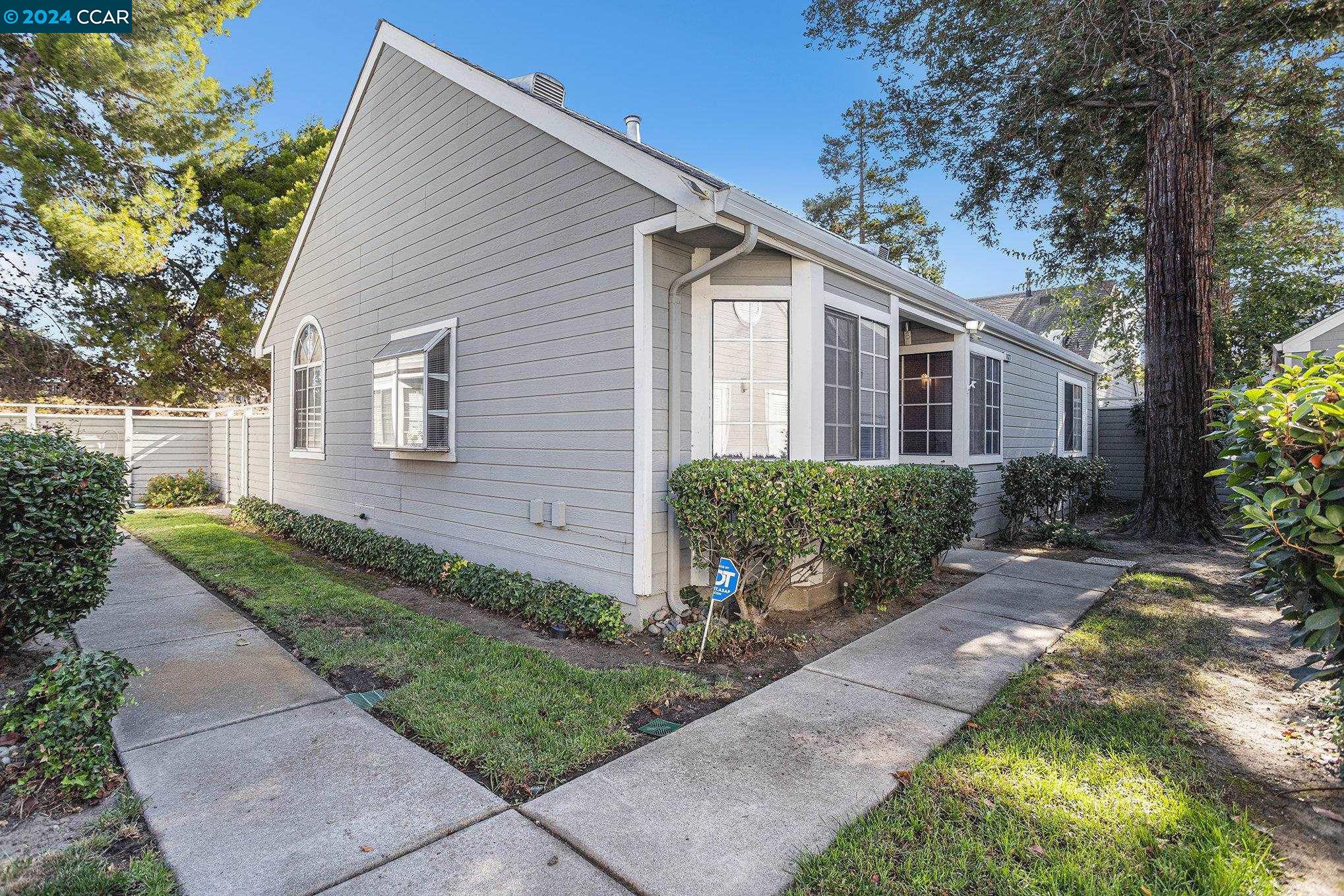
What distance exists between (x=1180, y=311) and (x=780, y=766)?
29.1 ft

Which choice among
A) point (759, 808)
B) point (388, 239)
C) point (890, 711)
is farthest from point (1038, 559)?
point (388, 239)

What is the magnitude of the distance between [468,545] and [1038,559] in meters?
6.58

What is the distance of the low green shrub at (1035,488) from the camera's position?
8523mm

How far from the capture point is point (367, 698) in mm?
3598

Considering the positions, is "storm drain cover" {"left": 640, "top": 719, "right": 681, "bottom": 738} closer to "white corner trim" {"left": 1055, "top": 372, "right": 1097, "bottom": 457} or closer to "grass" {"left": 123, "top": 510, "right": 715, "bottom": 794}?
"grass" {"left": 123, "top": 510, "right": 715, "bottom": 794}

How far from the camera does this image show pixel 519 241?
222 inches

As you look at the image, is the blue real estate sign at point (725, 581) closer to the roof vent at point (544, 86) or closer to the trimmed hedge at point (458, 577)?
the trimmed hedge at point (458, 577)

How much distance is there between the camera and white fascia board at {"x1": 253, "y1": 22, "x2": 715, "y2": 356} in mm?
4199

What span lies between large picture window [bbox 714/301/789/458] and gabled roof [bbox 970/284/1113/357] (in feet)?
52.8

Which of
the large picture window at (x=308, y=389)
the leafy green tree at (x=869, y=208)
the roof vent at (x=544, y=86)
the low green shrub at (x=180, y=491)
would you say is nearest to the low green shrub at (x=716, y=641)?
the roof vent at (x=544, y=86)

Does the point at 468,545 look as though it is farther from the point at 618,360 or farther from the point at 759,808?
the point at 759,808

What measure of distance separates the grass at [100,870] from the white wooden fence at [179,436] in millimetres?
9842

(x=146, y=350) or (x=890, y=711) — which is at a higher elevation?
(x=146, y=350)

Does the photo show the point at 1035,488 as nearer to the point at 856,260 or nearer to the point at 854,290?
the point at 854,290
